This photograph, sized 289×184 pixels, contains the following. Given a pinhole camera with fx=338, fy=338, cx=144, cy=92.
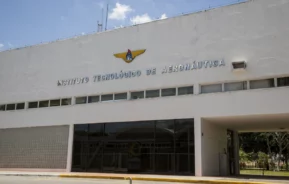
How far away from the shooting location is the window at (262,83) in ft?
58.5

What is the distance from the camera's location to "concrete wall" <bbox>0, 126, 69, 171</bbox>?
76.0 feet

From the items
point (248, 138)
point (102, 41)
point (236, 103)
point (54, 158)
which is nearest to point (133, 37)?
point (102, 41)

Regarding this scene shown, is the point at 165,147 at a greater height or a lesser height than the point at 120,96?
lesser

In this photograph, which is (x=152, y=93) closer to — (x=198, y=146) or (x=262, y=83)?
(x=198, y=146)

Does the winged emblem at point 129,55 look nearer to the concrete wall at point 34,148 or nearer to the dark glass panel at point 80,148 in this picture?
the dark glass panel at point 80,148

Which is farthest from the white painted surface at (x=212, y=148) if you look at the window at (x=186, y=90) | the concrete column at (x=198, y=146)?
the window at (x=186, y=90)

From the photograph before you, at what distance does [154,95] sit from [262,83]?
20.8 ft

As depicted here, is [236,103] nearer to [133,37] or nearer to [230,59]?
[230,59]

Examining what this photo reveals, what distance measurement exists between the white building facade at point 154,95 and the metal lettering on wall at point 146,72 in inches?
2.4

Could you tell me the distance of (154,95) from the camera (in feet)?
68.1

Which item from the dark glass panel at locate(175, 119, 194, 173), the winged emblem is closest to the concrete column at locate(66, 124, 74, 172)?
the winged emblem

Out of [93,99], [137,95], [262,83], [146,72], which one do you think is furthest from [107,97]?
[262,83]

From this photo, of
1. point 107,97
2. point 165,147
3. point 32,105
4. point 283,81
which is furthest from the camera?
point 32,105

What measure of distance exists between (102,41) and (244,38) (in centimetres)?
963
